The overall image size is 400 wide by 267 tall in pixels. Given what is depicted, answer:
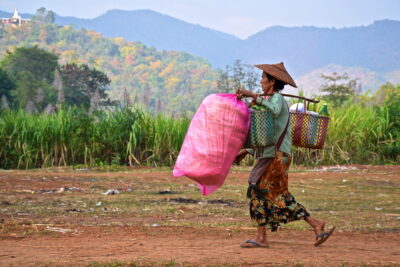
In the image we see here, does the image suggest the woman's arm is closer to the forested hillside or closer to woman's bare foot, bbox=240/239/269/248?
woman's bare foot, bbox=240/239/269/248

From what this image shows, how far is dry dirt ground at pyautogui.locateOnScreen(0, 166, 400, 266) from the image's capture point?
5.62m

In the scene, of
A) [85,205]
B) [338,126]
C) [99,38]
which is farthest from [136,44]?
[85,205]

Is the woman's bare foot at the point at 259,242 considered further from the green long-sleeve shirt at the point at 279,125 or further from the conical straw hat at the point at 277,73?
the conical straw hat at the point at 277,73

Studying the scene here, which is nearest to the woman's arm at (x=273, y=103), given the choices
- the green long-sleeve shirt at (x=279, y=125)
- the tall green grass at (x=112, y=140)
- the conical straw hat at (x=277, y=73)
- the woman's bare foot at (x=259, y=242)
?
the green long-sleeve shirt at (x=279, y=125)

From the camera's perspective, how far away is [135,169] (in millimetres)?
16031

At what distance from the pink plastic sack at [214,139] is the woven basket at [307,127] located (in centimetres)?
64

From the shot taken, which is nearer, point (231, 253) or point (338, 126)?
point (231, 253)

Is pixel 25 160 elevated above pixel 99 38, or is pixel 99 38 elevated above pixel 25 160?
pixel 99 38

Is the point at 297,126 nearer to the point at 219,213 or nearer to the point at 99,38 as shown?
the point at 219,213

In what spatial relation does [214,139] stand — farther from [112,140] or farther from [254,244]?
[112,140]

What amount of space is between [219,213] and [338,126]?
920 cm

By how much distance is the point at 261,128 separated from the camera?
5.86 metres

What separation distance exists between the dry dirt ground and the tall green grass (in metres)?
5.96

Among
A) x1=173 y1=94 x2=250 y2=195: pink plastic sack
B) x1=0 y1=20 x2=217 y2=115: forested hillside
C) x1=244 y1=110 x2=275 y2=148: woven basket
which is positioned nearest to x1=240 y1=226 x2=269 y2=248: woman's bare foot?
x1=173 y1=94 x2=250 y2=195: pink plastic sack
